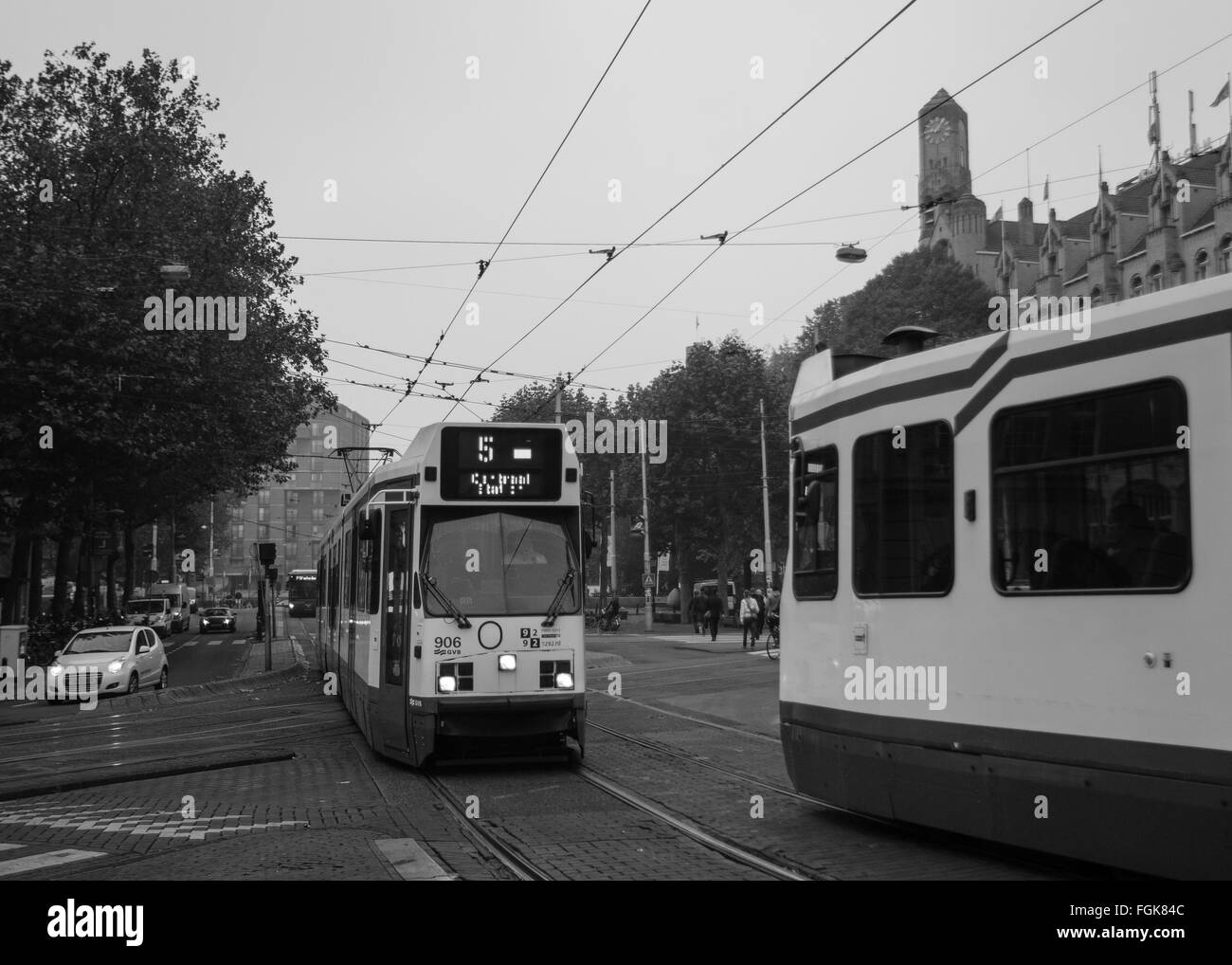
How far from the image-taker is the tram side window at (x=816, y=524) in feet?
27.2

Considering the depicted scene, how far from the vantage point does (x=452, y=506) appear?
37.9ft

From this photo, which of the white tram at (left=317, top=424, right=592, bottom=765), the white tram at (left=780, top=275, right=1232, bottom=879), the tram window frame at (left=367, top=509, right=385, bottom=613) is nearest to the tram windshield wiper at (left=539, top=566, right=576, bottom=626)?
the white tram at (left=317, top=424, right=592, bottom=765)

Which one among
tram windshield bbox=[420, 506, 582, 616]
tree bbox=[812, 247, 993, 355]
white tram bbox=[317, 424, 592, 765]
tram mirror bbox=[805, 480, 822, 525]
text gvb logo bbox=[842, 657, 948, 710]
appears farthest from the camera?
tree bbox=[812, 247, 993, 355]

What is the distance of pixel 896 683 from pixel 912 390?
69.4 inches

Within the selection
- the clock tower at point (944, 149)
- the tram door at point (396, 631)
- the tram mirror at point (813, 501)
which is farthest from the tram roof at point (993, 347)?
the clock tower at point (944, 149)

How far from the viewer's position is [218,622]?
60.2 meters

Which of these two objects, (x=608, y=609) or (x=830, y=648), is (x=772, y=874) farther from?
(x=608, y=609)

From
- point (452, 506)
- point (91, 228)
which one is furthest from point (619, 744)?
point (91, 228)

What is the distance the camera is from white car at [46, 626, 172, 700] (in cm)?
2302

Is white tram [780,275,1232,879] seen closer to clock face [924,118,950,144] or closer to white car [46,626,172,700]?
white car [46,626,172,700]

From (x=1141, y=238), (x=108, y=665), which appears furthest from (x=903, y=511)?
(x=1141, y=238)

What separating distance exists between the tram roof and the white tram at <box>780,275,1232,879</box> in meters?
0.02
